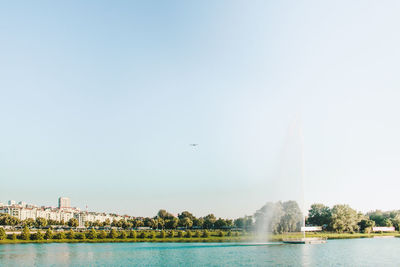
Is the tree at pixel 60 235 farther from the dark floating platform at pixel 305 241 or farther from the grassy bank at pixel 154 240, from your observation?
the dark floating platform at pixel 305 241

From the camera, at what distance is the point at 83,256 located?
174 ft

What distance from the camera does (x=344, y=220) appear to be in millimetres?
101438

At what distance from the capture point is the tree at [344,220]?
10050 cm

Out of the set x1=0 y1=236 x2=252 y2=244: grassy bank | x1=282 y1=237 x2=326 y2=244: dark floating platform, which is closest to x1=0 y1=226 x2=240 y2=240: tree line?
x1=0 y1=236 x2=252 y2=244: grassy bank

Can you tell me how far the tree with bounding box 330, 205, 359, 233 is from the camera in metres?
100

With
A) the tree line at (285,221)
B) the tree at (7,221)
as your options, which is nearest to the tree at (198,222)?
the tree line at (285,221)

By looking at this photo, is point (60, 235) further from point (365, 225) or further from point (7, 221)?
point (365, 225)

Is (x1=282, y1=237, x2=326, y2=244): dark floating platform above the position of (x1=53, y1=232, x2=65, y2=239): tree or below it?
below

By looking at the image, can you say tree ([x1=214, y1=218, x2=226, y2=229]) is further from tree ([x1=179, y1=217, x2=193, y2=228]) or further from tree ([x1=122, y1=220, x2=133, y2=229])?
tree ([x1=122, y1=220, x2=133, y2=229])

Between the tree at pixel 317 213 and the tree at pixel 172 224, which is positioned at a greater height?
the tree at pixel 317 213

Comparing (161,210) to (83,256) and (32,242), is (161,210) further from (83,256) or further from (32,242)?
(83,256)

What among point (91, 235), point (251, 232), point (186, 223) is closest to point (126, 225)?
point (186, 223)

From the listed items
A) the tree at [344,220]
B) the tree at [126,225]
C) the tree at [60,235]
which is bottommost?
the tree at [126,225]

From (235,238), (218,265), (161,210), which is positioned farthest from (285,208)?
(161,210)
